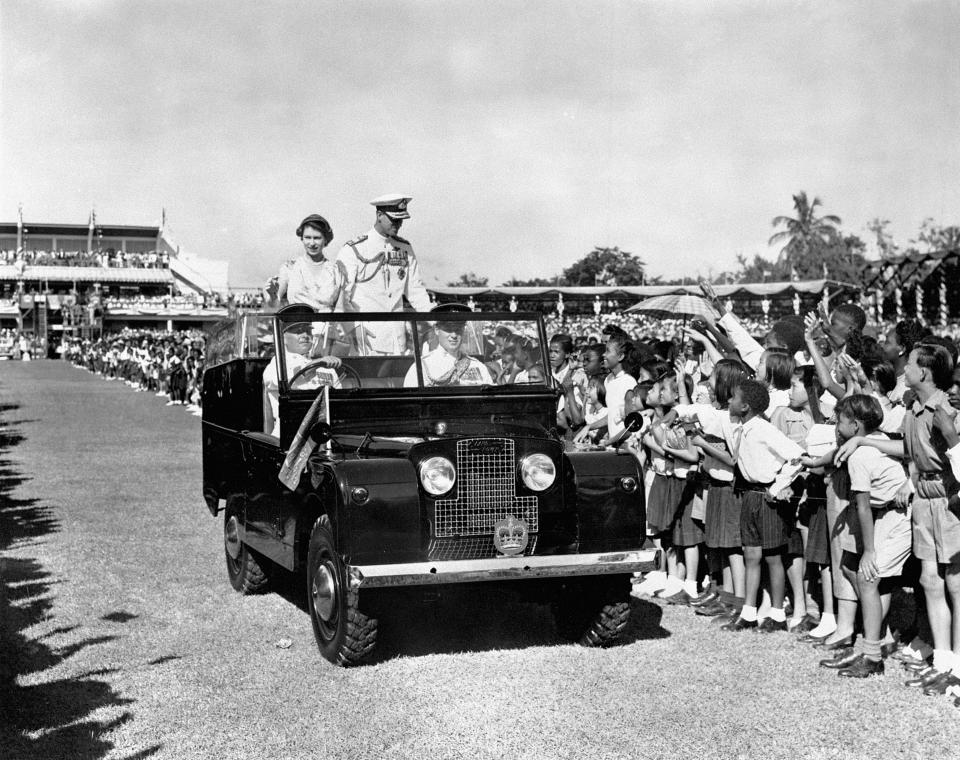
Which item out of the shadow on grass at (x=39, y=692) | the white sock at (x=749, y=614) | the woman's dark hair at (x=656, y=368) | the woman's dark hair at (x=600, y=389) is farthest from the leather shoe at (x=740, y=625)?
the shadow on grass at (x=39, y=692)

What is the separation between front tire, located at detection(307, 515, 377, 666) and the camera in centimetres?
619

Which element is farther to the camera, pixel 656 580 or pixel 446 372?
pixel 656 580

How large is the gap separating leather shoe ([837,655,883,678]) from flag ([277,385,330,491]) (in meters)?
3.24

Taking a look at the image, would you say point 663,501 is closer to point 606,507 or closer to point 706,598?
point 706,598

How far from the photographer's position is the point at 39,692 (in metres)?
5.86

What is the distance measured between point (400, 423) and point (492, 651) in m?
1.49

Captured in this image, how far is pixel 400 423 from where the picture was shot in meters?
7.06

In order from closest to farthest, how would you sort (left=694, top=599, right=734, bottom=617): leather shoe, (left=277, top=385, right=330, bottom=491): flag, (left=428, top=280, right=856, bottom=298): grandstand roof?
(left=277, top=385, right=330, bottom=491): flag < (left=694, top=599, right=734, bottom=617): leather shoe < (left=428, top=280, right=856, bottom=298): grandstand roof

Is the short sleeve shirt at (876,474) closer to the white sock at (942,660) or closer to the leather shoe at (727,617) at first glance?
the white sock at (942,660)

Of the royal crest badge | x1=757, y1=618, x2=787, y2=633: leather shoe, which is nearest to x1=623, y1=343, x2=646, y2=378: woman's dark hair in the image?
x1=757, y1=618, x2=787, y2=633: leather shoe

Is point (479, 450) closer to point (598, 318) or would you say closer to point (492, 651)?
point (492, 651)

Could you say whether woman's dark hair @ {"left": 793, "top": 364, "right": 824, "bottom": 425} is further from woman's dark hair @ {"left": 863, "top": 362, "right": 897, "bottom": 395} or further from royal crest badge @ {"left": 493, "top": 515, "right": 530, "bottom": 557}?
royal crest badge @ {"left": 493, "top": 515, "right": 530, "bottom": 557}

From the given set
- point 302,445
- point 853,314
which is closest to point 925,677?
point 853,314

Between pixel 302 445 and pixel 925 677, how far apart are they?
369 cm
